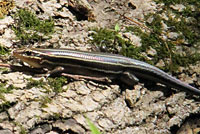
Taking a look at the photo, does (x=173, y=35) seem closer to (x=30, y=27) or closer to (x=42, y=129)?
(x=30, y=27)

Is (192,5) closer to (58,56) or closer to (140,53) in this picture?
(140,53)

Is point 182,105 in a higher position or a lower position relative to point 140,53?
lower

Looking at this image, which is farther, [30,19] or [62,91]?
[30,19]

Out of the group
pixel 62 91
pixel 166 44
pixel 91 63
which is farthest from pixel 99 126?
pixel 166 44

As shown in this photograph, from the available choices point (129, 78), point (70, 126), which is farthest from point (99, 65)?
point (70, 126)

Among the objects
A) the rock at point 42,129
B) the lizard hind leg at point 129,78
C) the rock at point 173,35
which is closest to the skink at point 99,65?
the lizard hind leg at point 129,78

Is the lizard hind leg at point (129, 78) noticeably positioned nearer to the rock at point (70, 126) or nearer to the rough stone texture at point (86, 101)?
the rough stone texture at point (86, 101)

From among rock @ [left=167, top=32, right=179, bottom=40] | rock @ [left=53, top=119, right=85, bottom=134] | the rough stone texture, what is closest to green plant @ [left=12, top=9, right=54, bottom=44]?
the rough stone texture
